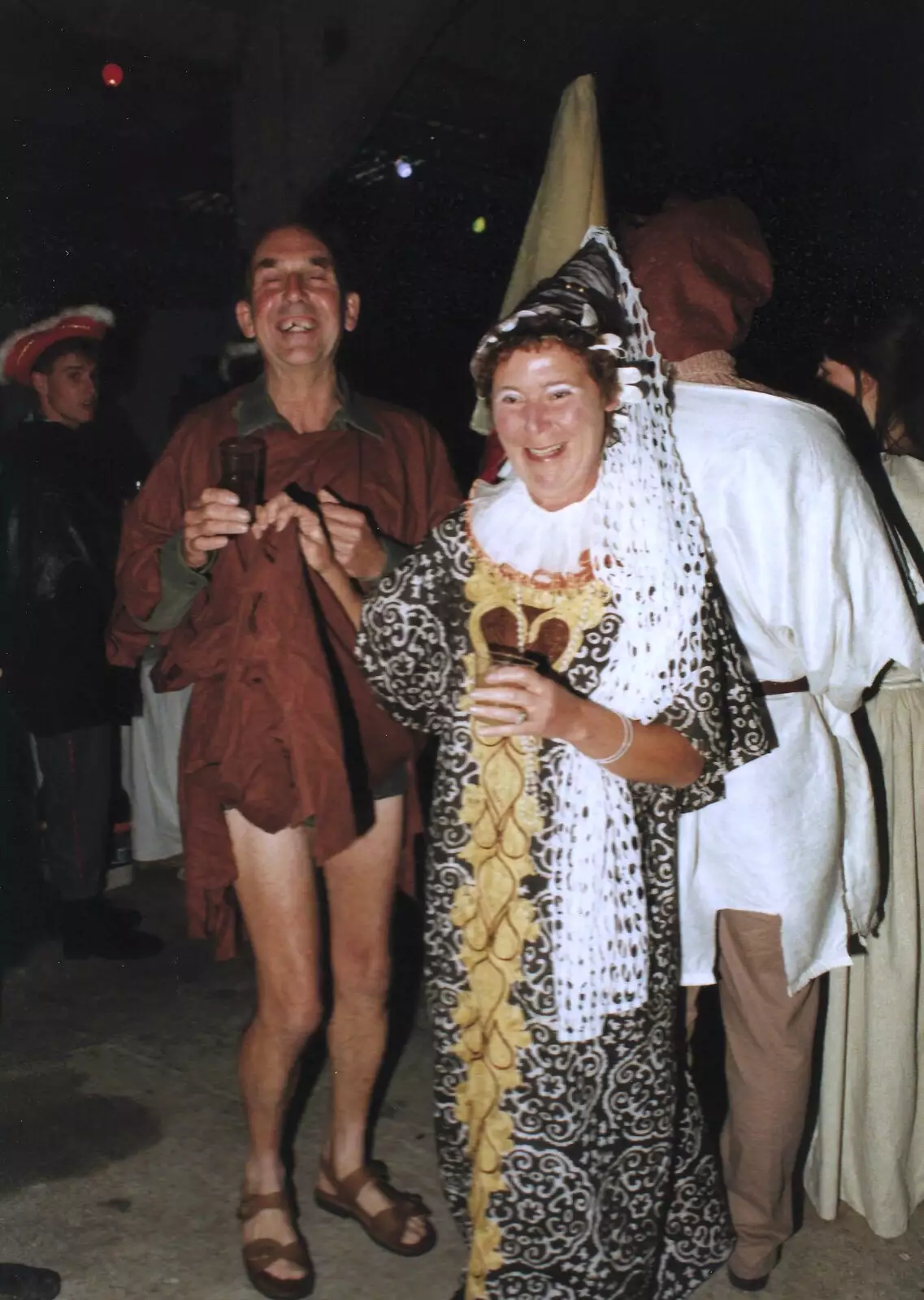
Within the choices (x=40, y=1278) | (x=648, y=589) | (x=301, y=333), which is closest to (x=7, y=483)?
(x=301, y=333)

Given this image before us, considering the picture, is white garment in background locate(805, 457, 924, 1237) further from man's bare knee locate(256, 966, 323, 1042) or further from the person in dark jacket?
the person in dark jacket

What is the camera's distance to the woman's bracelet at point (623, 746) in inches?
66.6

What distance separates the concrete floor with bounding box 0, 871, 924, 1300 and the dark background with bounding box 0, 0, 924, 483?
2460 millimetres

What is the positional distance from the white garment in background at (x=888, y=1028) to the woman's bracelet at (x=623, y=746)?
92cm

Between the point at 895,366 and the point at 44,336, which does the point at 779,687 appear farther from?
the point at 44,336

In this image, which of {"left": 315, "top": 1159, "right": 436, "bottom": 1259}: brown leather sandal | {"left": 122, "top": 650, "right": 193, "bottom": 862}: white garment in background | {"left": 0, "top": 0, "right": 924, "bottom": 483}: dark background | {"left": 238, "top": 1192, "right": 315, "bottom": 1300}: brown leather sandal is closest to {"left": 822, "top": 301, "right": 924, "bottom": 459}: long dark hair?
{"left": 315, "top": 1159, "right": 436, "bottom": 1259}: brown leather sandal

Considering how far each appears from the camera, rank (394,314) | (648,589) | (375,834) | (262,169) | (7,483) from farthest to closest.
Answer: (394,314), (262,169), (7,483), (375,834), (648,589)

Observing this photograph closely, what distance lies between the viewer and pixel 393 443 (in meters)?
2.29

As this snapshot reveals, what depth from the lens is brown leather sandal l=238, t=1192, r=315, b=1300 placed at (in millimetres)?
2236

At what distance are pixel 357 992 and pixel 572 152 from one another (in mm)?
1945

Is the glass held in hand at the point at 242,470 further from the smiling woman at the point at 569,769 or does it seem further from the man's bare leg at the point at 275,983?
the man's bare leg at the point at 275,983

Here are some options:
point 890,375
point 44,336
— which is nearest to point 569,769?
point 890,375

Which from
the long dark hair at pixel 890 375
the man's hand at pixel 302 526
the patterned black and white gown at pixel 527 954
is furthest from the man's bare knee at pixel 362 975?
the long dark hair at pixel 890 375

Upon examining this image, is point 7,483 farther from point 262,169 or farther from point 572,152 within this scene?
point 262,169
